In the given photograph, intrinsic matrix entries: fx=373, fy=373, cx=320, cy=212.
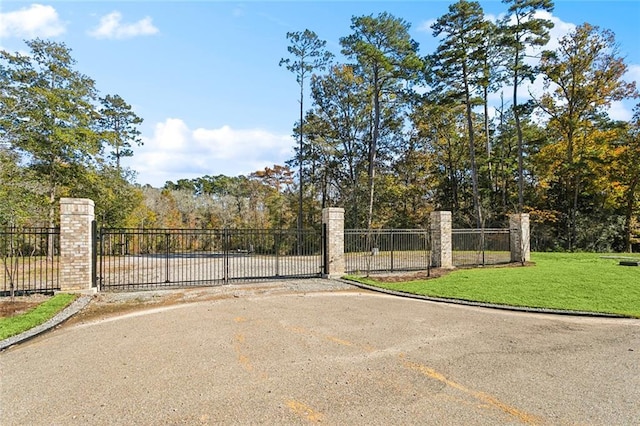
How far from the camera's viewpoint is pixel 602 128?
25.4 metres

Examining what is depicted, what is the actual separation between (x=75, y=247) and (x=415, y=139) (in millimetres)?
27784

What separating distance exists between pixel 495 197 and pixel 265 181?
22.5 meters

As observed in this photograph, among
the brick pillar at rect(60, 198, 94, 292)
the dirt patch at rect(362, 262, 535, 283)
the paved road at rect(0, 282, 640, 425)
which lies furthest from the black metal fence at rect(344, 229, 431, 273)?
the brick pillar at rect(60, 198, 94, 292)

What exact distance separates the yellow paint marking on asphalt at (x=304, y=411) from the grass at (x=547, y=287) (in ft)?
21.7

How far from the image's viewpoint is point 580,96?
24.5 m

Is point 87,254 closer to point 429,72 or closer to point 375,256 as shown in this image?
point 375,256

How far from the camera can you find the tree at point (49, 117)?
19.8 m

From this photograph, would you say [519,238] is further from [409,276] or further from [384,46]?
[384,46]

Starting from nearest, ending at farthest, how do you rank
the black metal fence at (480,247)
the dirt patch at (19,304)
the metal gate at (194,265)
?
1. the dirt patch at (19,304)
2. the metal gate at (194,265)
3. the black metal fence at (480,247)

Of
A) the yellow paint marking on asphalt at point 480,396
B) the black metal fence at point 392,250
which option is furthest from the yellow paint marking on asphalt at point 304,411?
the black metal fence at point 392,250

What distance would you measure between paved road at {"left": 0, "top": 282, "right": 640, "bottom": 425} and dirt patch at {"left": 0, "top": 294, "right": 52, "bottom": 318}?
4.88ft

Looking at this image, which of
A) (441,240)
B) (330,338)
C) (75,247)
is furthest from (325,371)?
(441,240)

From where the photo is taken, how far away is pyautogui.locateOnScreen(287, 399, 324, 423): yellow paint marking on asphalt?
3305 mm

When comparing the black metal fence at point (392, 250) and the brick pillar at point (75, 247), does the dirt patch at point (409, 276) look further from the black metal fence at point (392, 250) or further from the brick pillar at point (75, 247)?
the brick pillar at point (75, 247)
